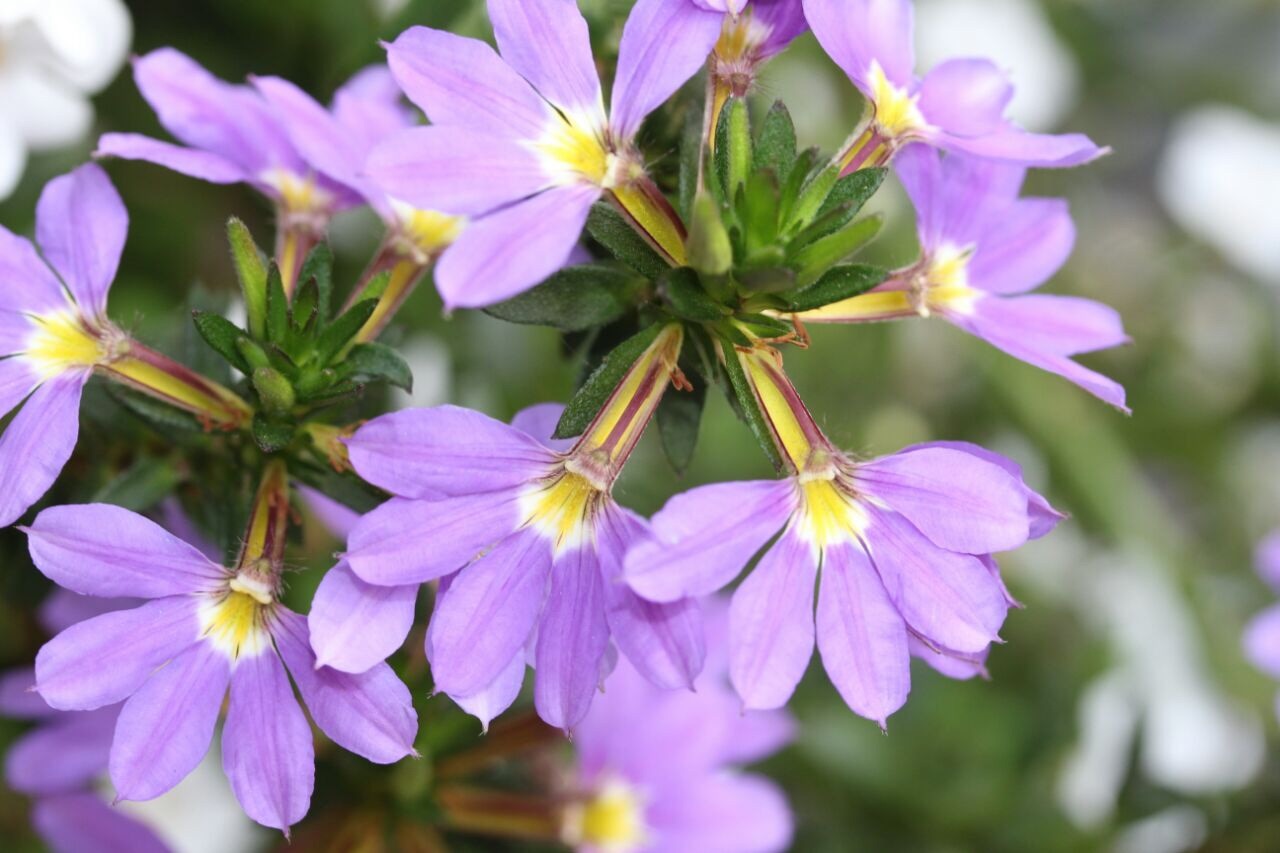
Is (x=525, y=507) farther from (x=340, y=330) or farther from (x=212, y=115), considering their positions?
(x=212, y=115)

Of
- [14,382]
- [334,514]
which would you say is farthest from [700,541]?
[334,514]

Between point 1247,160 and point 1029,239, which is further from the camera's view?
point 1247,160

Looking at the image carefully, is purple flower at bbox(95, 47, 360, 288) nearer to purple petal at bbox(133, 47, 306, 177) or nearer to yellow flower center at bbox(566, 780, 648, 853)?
purple petal at bbox(133, 47, 306, 177)

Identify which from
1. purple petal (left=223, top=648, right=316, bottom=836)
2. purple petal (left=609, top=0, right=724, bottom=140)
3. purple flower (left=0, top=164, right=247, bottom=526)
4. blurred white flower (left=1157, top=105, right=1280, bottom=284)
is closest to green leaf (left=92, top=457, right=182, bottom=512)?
purple flower (left=0, top=164, right=247, bottom=526)

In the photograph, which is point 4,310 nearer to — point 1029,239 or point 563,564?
point 563,564

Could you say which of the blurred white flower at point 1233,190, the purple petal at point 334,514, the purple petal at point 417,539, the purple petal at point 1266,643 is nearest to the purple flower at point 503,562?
the purple petal at point 417,539

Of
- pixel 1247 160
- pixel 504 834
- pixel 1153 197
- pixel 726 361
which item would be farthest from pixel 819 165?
pixel 1153 197
